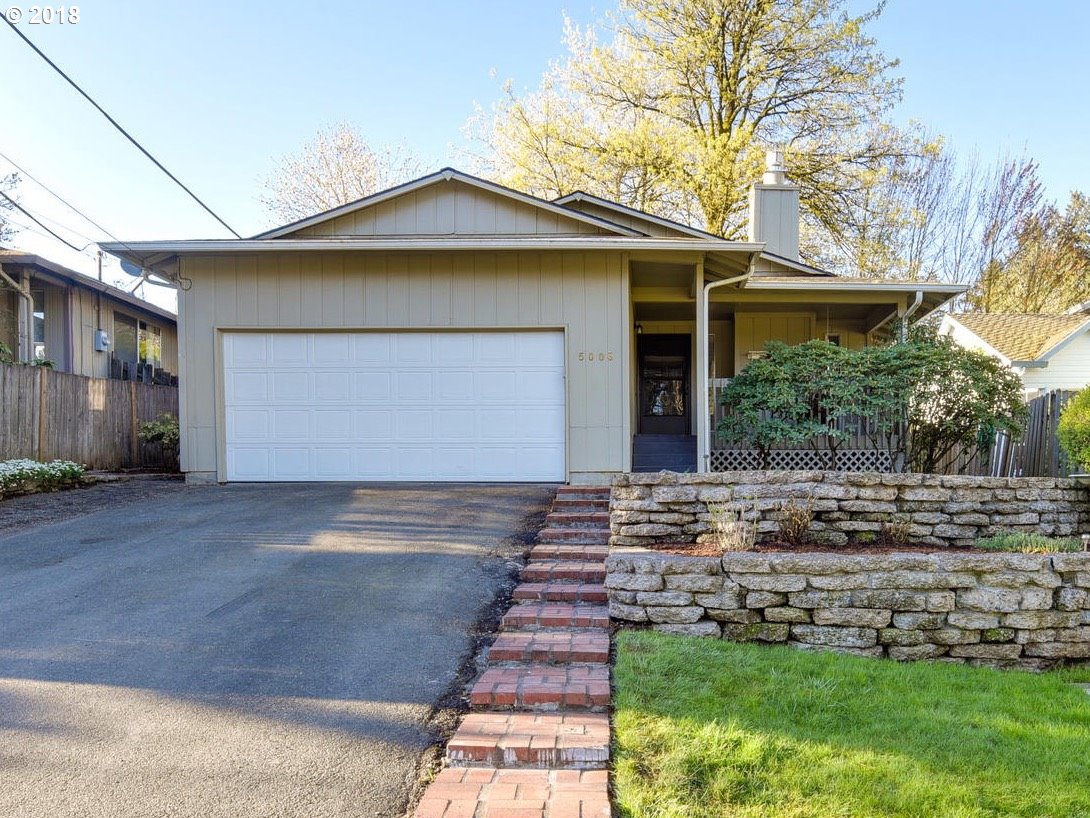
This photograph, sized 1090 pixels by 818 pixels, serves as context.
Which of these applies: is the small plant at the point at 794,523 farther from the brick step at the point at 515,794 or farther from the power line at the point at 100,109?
the power line at the point at 100,109

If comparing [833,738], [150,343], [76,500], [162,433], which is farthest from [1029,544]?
[150,343]

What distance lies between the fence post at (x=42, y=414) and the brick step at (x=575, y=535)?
830 centimetres

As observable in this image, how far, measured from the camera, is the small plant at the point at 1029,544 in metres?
5.20

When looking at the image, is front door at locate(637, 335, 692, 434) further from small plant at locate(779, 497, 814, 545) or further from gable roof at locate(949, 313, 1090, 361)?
gable roof at locate(949, 313, 1090, 361)

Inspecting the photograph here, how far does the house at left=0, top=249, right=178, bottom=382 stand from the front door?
1151 cm

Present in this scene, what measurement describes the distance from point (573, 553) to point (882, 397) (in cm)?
553

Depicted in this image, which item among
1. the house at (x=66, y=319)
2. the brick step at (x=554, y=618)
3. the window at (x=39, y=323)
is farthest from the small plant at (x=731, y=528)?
the window at (x=39, y=323)

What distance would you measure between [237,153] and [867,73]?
55.1 ft

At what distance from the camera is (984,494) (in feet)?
21.4

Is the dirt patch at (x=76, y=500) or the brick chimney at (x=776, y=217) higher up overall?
the brick chimney at (x=776, y=217)

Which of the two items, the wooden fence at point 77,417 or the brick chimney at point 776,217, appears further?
the brick chimney at point 776,217

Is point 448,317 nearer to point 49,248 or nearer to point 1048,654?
point 1048,654

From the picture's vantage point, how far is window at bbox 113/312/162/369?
1644 centimetres

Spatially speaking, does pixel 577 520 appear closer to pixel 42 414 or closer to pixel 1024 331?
pixel 42 414
